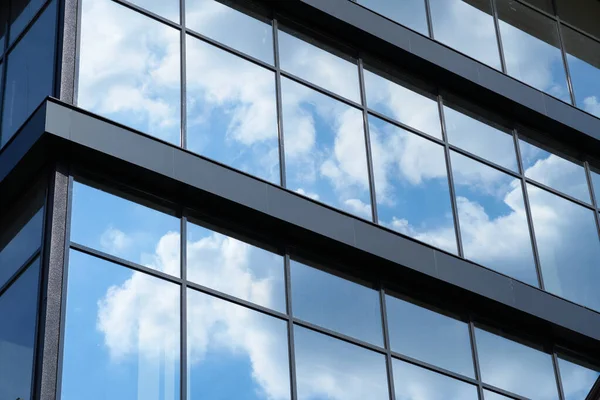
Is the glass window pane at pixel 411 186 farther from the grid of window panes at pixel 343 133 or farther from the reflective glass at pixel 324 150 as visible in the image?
the reflective glass at pixel 324 150

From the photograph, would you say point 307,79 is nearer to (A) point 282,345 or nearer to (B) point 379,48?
(B) point 379,48

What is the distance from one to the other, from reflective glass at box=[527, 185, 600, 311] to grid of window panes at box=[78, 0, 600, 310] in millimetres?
30

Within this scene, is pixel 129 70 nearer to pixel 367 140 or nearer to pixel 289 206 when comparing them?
pixel 289 206

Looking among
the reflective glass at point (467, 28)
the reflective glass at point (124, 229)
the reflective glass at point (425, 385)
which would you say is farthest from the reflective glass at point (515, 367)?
the reflective glass at point (467, 28)

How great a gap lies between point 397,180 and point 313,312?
4233mm

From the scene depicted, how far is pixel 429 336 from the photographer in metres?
24.8

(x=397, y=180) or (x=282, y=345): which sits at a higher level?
(x=397, y=180)

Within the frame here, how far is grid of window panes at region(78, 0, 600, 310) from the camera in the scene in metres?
23.7

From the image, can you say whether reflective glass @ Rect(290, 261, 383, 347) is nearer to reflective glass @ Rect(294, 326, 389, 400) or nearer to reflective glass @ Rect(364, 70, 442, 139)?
reflective glass @ Rect(294, 326, 389, 400)

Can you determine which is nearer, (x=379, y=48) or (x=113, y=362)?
(x=113, y=362)

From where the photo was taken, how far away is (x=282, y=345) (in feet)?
73.5

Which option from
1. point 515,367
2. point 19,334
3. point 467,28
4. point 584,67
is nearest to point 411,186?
point 515,367

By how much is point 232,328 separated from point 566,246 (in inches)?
379

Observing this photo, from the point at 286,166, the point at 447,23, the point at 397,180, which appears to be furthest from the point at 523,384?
the point at 447,23
